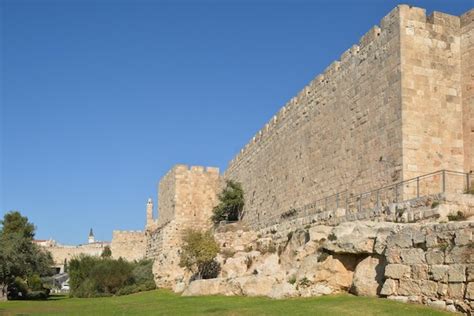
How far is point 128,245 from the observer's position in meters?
41.9

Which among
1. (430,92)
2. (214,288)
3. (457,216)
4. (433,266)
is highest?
(430,92)

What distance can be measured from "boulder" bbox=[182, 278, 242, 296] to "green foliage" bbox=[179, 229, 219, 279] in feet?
10.9

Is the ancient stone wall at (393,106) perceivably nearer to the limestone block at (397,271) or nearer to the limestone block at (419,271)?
the limestone block at (397,271)

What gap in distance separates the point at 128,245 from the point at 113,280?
13781mm

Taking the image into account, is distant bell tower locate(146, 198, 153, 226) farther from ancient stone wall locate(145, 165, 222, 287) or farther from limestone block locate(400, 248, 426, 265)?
limestone block locate(400, 248, 426, 265)

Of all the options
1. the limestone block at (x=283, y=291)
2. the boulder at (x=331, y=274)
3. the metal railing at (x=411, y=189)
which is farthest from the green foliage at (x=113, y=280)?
the boulder at (x=331, y=274)

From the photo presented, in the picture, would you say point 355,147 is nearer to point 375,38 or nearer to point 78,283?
point 375,38

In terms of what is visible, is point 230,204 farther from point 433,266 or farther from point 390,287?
point 433,266

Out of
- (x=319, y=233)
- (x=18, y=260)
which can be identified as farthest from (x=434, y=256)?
(x=18, y=260)

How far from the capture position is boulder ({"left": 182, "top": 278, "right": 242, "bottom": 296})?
16059 millimetres

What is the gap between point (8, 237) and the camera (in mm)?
26406

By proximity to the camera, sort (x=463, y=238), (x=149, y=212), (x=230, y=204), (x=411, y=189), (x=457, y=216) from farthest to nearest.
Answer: (x=149, y=212), (x=230, y=204), (x=411, y=189), (x=457, y=216), (x=463, y=238)

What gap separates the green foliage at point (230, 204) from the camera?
30.5 meters

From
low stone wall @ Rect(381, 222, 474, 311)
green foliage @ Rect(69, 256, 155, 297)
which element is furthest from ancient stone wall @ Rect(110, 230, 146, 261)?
low stone wall @ Rect(381, 222, 474, 311)
